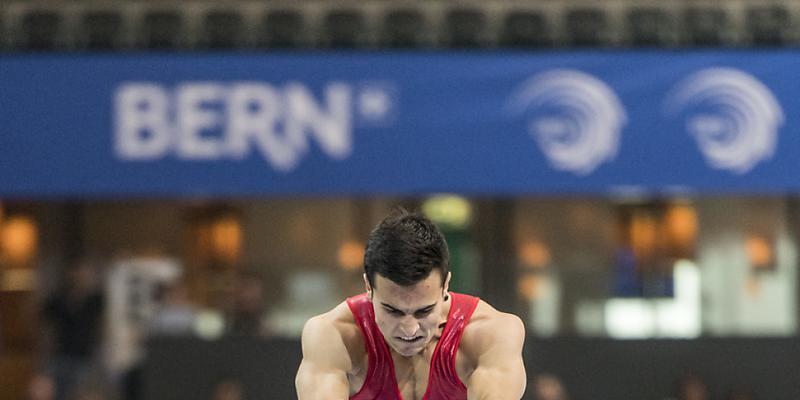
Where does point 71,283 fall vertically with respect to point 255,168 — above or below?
below

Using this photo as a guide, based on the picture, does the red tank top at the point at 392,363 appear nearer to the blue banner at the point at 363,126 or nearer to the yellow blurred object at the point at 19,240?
the blue banner at the point at 363,126

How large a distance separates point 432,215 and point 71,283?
304 cm

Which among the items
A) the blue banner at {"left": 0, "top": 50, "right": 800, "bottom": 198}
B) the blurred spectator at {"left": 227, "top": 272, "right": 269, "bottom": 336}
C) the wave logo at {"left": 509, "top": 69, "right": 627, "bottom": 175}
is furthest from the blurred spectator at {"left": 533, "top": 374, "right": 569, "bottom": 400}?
the blurred spectator at {"left": 227, "top": 272, "right": 269, "bottom": 336}

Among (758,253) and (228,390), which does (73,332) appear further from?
(758,253)

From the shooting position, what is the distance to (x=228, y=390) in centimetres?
968

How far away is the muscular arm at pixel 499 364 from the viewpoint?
400cm

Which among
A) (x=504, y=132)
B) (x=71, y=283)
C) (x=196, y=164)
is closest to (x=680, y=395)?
(x=504, y=132)

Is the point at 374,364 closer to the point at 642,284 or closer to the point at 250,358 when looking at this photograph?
the point at 250,358

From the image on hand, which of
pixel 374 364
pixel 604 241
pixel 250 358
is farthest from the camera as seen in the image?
pixel 604 241

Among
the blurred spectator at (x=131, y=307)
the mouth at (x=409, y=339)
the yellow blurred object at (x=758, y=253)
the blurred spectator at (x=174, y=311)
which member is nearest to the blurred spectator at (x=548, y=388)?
the yellow blurred object at (x=758, y=253)

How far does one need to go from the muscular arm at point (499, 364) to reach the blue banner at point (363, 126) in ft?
18.9

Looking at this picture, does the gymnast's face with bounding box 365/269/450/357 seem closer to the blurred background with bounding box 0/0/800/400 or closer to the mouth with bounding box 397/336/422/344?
the mouth with bounding box 397/336/422/344

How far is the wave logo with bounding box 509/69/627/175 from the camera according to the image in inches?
390

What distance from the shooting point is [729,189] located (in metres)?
10.0
